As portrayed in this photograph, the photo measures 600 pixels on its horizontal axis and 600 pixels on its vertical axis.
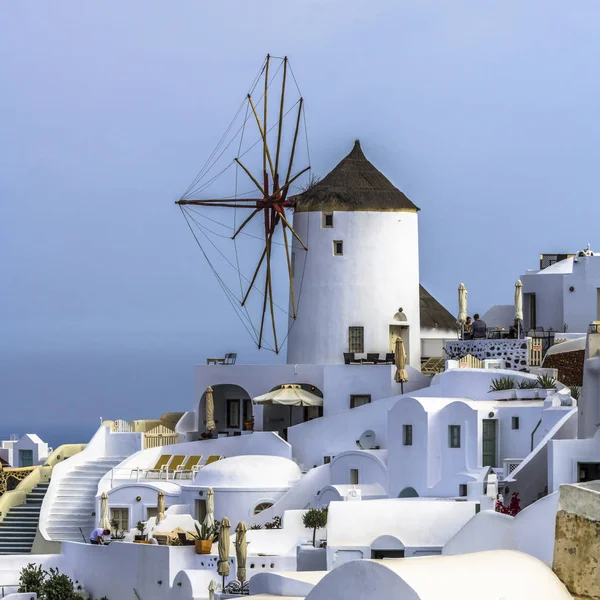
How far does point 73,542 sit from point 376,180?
1317cm

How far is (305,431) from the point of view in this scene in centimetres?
4712

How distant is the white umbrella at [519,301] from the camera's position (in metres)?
47.1

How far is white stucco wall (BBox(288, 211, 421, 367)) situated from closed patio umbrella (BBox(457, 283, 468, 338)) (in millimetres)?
1951

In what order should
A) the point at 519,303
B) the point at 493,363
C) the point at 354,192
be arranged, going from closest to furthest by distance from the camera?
the point at 493,363 → the point at 519,303 → the point at 354,192

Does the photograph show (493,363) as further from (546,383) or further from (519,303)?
(546,383)

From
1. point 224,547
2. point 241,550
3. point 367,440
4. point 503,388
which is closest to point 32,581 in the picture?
point 224,547

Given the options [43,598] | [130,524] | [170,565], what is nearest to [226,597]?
[170,565]

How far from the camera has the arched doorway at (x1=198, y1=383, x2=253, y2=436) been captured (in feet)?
166

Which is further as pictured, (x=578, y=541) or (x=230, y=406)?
(x=230, y=406)

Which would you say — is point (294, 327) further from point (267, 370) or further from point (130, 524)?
point (130, 524)

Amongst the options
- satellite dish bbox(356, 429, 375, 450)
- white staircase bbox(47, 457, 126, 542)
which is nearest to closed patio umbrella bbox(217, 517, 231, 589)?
satellite dish bbox(356, 429, 375, 450)

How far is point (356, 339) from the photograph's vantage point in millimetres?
49375

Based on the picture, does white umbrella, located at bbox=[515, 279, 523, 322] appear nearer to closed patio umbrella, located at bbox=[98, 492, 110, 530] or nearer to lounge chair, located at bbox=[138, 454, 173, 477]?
lounge chair, located at bbox=[138, 454, 173, 477]

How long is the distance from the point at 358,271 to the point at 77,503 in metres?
9.51
